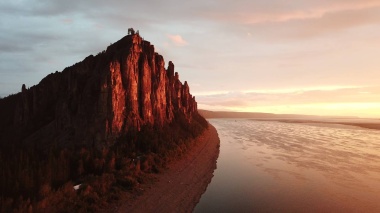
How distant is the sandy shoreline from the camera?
19811mm

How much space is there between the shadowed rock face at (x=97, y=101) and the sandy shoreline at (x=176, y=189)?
8794mm

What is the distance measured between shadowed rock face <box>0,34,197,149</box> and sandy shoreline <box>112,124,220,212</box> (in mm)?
8794

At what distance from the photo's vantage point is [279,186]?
2764 centimetres

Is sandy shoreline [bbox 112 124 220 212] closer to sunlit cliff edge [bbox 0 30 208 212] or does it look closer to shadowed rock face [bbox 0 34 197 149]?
sunlit cliff edge [bbox 0 30 208 212]

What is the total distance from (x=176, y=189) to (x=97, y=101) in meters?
15.4

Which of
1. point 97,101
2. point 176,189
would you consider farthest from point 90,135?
point 176,189

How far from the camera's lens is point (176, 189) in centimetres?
2444

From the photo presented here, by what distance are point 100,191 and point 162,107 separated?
31.4 meters

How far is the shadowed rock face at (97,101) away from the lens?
3334cm

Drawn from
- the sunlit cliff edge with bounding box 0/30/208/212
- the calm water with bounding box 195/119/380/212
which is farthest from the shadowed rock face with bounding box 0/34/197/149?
the calm water with bounding box 195/119/380/212

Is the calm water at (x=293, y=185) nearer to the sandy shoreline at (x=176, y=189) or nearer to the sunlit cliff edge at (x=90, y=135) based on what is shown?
the sandy shoreline at (x=176, y=189)

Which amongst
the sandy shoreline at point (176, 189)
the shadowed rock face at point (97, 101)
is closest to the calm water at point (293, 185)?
the sandy shoreline at point (176, 189)

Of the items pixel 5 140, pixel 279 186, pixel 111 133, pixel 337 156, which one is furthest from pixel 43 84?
pixel 337 156

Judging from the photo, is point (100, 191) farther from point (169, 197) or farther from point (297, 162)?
point (297, 162)
